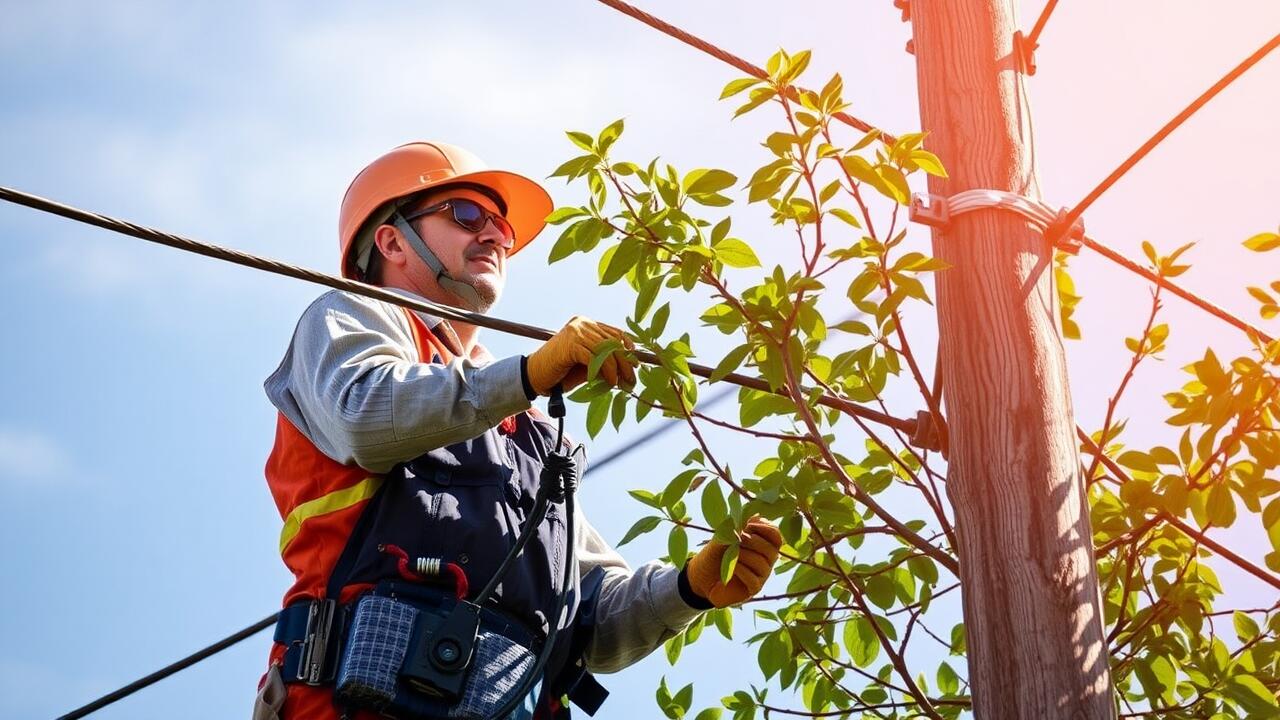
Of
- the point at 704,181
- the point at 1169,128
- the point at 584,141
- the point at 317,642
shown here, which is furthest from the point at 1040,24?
the point at 317,642

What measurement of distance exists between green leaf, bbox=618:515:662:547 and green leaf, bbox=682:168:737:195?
0.67 m

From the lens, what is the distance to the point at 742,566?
3.10m

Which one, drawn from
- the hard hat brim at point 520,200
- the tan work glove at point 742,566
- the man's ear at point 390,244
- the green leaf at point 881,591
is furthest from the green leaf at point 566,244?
the hard hat brim at point 520,200

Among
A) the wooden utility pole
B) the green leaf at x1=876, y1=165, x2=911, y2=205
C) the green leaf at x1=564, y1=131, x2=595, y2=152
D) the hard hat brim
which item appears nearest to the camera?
the wooden utility pole

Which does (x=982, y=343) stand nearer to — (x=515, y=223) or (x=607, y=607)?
(x=607, y=607)

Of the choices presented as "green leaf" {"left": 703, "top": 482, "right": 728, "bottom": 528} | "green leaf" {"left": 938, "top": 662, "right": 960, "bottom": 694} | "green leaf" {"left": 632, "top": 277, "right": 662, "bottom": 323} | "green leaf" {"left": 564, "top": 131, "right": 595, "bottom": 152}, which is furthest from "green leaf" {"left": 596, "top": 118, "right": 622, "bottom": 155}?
"green leaf" {"left": 938, "top": 662, "right": 960, "bottom": 694}

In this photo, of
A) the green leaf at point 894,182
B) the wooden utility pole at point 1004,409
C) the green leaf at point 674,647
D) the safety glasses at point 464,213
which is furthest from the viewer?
the safety glasses at point 464,213

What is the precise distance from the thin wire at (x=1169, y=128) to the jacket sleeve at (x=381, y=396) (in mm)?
1234

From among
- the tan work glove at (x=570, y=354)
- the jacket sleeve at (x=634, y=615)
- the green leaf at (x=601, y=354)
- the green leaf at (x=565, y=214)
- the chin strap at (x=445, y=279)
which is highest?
the chin strap at (x=445, y=279)

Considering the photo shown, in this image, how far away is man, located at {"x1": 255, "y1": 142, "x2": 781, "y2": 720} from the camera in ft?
9.39

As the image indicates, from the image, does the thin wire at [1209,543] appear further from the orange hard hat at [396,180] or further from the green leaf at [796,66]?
the orange hard hat at [396,180]

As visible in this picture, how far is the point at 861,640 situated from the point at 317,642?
1.19 m

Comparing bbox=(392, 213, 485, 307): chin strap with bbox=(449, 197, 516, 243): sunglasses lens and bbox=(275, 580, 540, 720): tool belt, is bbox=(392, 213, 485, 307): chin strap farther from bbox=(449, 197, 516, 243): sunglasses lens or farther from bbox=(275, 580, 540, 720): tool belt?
bbox=(275, 580, 540, 720): tool belt

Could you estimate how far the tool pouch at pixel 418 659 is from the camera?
2.77 m
